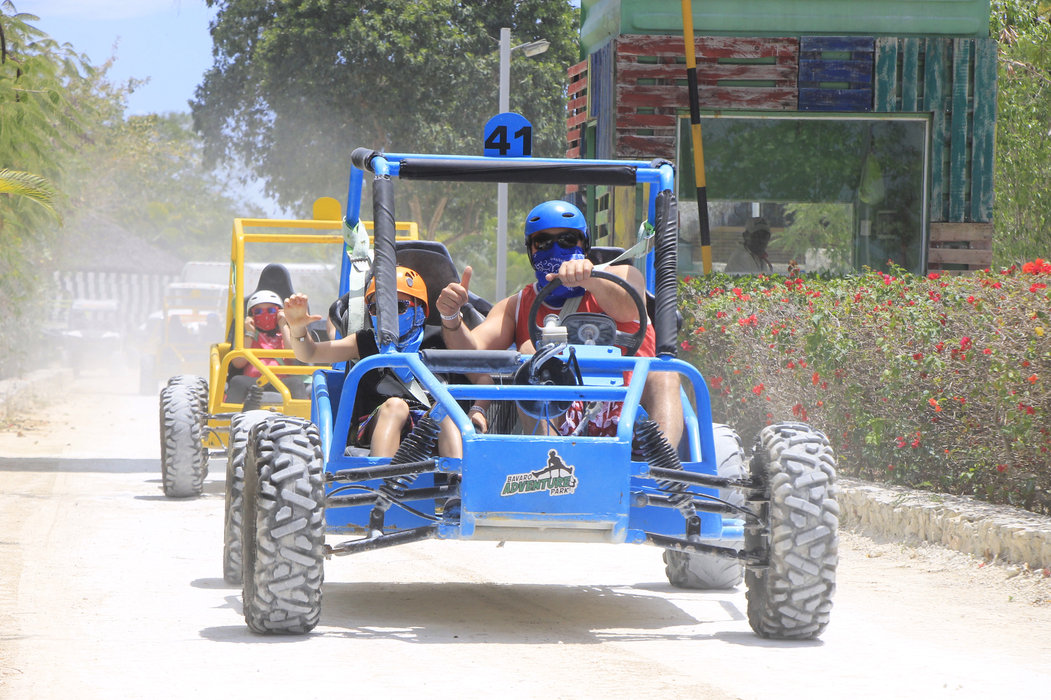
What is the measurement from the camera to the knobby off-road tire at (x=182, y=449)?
11953mm

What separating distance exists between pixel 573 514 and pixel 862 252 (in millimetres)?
12044

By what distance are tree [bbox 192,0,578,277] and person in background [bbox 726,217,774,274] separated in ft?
48.6

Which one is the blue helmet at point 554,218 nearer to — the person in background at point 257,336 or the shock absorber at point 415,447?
the shock absorber at point 415,447

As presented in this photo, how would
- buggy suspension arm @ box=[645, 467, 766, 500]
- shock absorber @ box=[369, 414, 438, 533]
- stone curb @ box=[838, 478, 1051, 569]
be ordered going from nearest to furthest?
1. buggy suspension arm @ box=[645, 467, 766, 500]
2. shock absorber @ box=[369, 414, 438, 533]
3. stone curb @ box=[838, 478, 1051, 569]

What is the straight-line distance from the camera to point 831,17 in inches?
649

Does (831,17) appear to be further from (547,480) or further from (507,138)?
(547,480)

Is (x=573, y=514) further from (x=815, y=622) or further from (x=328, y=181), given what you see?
(x=328, y=181)

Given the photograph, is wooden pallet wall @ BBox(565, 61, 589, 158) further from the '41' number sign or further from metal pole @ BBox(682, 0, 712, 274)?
the '41' number sign

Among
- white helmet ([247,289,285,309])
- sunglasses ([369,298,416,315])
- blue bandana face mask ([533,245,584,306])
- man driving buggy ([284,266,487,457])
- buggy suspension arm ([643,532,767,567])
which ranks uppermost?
blue bandana face mask ([533,245,584,306])

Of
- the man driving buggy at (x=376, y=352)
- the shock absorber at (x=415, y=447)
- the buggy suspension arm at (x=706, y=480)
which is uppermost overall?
the man driving buggy at (x=376, y=352)

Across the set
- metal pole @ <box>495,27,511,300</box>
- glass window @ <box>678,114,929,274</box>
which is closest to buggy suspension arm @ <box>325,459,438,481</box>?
glass window @ <box>678,114,929,274</box>

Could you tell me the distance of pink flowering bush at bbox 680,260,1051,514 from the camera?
28.1 ft

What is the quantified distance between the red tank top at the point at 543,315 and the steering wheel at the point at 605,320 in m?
0.14

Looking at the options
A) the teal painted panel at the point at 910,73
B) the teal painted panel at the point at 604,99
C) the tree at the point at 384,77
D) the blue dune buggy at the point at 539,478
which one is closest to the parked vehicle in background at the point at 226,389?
the teal painted panel at the point at 604,99
